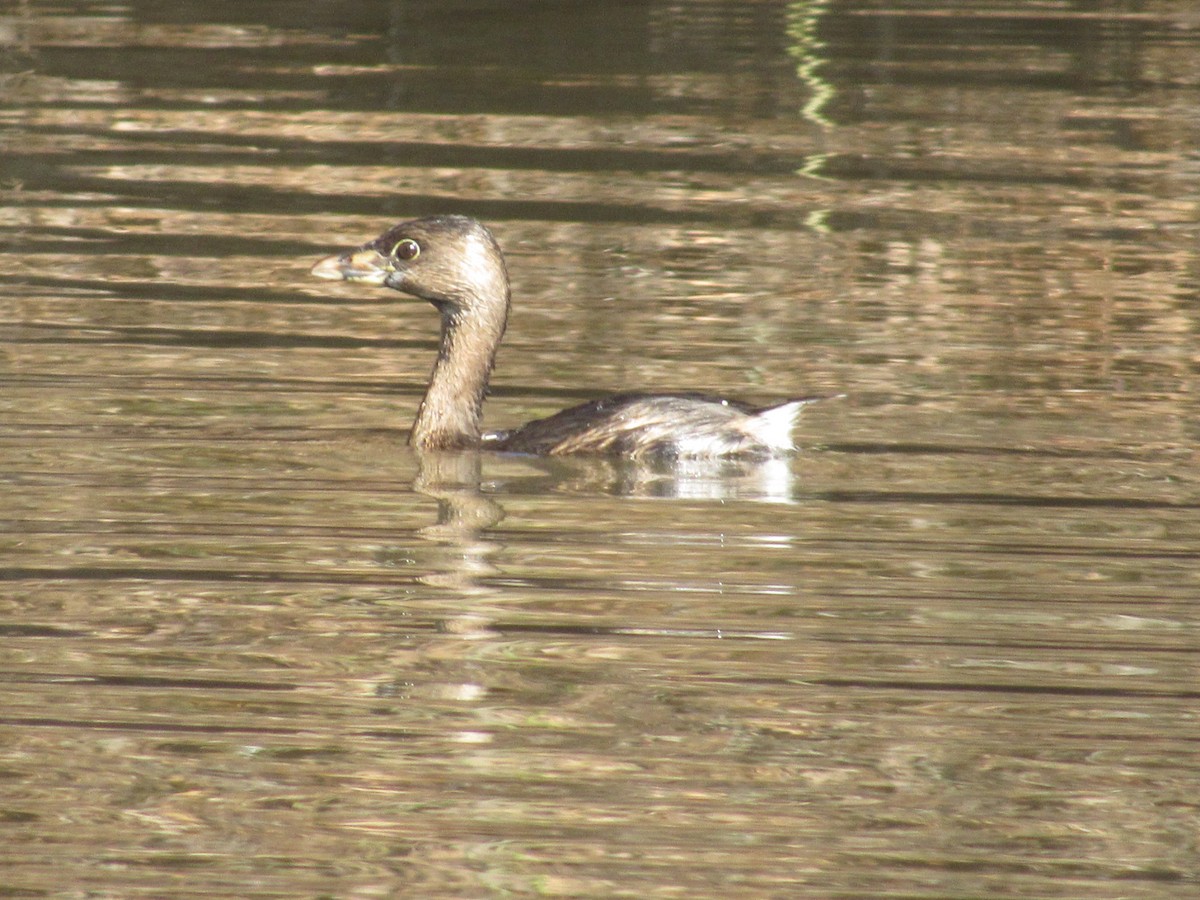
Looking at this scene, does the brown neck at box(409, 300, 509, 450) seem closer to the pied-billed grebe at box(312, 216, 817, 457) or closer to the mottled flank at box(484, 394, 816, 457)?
the pied-billed grebe at box(312, 216, 817, 457)

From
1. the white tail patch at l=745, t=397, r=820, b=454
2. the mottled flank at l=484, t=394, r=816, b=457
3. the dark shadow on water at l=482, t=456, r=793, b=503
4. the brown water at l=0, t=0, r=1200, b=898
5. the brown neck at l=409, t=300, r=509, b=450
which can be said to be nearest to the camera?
the brown water at l=0, t=0, r=1200, b=898

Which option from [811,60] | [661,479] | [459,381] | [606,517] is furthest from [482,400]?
[811,60]

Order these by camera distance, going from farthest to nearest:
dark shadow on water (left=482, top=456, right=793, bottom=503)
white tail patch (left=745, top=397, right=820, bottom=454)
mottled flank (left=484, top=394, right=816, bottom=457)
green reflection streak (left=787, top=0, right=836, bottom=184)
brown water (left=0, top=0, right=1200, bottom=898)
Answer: green reflection streak (left=787, top=0, right=836, bottom=184), mottled flank (left=484, top=394, right=816, bottom=457), white tail patch (left=745, top=397, right=820, bottom=454), dark shadow on water (left=482, top=456, right=793, bottom=503), brown water (left=0, top=0, right=1200, bottom=898)

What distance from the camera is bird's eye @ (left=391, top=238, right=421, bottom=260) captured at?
9.91 m

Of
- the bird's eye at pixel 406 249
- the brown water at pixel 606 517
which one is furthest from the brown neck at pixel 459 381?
the bird's eye at pixel 406 249

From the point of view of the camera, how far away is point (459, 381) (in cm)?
952

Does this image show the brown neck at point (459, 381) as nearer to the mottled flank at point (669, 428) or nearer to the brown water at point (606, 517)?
the brown water at point (606, 517)

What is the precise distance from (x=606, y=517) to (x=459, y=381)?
1555 millimetres

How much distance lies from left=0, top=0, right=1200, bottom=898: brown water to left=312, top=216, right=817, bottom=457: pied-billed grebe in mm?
144

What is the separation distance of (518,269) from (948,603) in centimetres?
597

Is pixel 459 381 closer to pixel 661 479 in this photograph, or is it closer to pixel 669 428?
pixel 669 428

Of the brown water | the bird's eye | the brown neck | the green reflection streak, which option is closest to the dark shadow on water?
the brown water

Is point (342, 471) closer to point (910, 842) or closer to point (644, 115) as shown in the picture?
point (910, 842)

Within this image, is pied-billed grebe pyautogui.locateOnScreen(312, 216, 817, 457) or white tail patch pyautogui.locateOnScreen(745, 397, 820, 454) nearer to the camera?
white tail patch pyautogui.locateOnScreen(745, 397, 820, 454)
